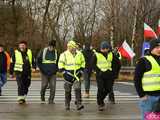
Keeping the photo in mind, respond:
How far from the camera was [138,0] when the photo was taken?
5022 cm

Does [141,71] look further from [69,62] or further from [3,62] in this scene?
[3,62]

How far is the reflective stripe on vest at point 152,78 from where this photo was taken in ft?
31.0

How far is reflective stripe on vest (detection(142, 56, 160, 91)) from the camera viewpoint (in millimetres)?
9461

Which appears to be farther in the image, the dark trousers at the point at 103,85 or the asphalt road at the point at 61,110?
the dark trousers at the point at 103,85

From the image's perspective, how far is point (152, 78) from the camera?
9.47 metres

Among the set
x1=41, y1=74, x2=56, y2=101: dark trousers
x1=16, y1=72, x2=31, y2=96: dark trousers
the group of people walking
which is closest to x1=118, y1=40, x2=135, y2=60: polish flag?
the group of people walking

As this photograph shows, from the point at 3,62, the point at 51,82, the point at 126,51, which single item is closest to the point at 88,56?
the point at 3,62

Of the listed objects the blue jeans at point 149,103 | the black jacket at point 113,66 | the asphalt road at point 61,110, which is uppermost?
the black jacket at point 113,66

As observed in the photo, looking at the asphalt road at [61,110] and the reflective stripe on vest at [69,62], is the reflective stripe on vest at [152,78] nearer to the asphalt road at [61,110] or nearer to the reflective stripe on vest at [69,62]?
the asphalt road at [61,110]

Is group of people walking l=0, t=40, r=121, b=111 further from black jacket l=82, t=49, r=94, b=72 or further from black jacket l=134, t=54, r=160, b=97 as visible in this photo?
black jacket l=134, t=54, r=160, b=97

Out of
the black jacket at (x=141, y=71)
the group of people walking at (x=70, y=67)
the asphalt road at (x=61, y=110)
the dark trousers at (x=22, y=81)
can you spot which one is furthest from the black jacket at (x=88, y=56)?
the black jacket at (x=141, y=71)

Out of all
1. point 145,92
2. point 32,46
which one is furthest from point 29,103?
point 32,46

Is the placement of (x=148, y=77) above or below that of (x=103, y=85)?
above

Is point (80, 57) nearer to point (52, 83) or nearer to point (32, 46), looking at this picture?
point (52, 83)
